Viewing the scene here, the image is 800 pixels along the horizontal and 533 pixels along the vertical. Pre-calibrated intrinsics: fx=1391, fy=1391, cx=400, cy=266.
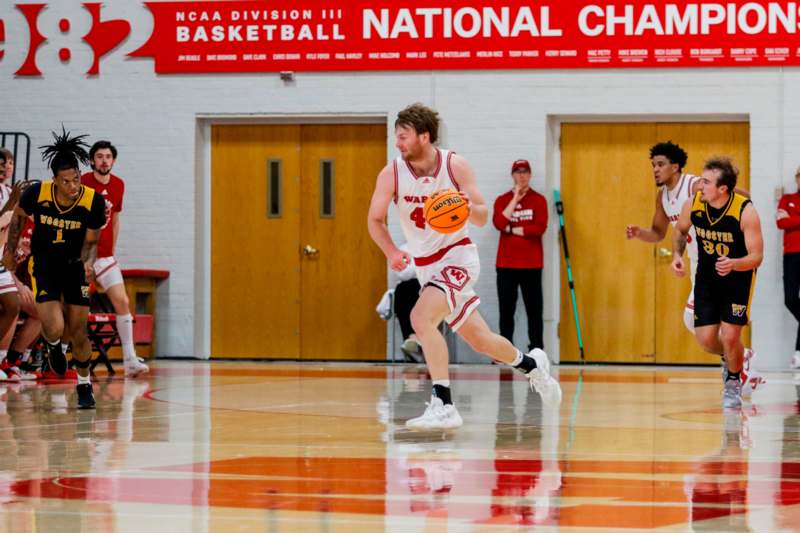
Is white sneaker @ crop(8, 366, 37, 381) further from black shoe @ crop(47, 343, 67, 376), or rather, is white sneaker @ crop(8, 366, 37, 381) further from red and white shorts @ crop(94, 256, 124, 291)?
red and white shorts @ crop(94, 256, 124, 291)

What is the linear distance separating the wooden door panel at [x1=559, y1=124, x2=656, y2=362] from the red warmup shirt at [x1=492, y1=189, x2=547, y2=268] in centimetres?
69

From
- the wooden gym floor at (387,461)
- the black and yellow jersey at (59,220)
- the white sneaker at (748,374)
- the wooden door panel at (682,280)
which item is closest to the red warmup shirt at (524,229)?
the wooden door panel at (682,280)

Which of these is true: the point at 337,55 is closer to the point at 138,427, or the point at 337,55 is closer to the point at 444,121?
the point at 444,121

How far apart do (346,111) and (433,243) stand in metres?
7.88

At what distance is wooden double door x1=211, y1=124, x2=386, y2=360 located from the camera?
16.1 metres

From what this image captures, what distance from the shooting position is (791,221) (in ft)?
48.0

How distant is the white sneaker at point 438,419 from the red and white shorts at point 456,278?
474 mm

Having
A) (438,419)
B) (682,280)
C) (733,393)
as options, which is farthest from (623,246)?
(438,419)

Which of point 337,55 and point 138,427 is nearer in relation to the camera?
point 138,427

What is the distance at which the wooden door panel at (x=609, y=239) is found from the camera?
611 inches

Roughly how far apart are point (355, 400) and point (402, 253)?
2.84m

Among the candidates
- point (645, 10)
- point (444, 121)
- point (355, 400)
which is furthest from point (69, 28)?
point (355, 400)

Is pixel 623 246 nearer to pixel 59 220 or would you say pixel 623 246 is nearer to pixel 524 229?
pixel 524 229

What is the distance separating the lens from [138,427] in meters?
8.20
